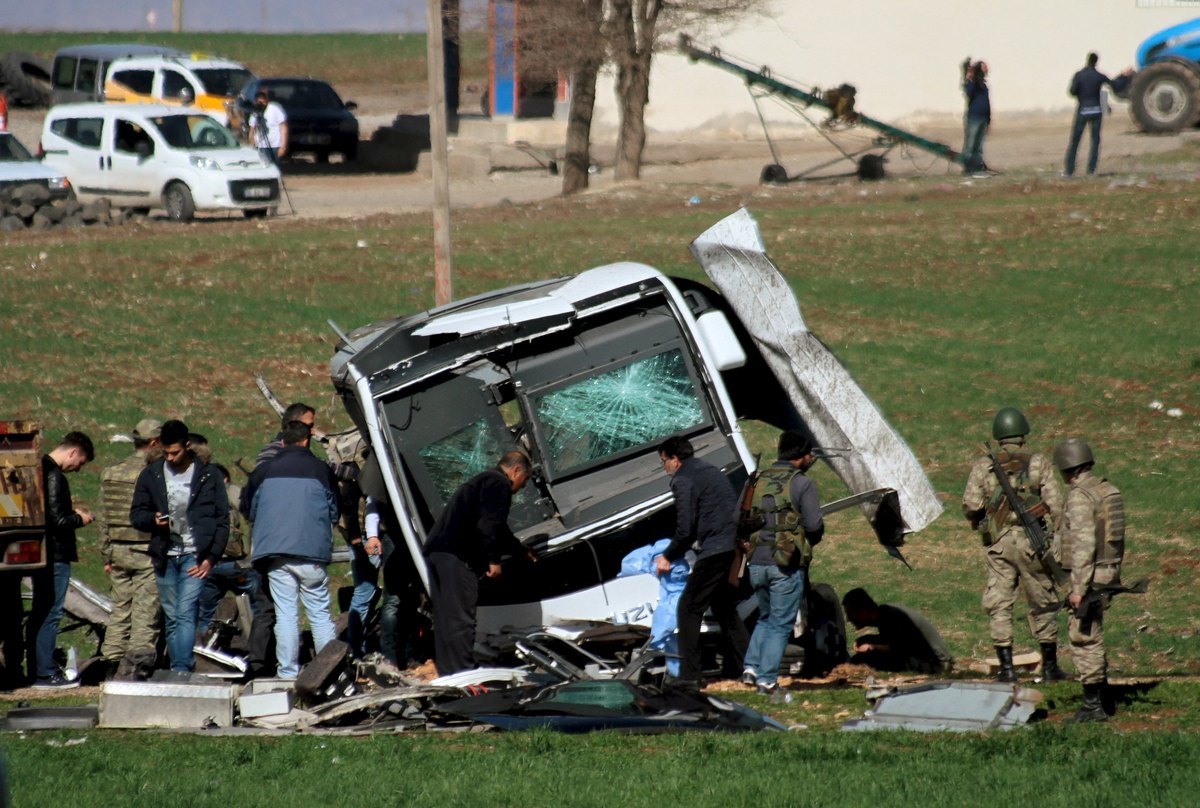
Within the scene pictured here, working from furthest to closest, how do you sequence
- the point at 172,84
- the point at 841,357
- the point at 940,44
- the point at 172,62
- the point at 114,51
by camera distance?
the point at 114,51 → the point at 172,62 → the point at 172,84 → the point at 940,44 → the point at 841,357

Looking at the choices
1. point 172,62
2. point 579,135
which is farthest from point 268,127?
point 579,135

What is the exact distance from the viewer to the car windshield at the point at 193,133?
2559 centimetres

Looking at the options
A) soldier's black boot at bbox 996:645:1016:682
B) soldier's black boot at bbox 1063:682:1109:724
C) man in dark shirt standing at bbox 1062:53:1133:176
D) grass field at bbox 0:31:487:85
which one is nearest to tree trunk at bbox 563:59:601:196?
man in dark shirt standing at bbox 1062:53:1133:176

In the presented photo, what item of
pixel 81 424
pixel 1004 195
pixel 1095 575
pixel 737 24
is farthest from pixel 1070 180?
pixel 1095 575

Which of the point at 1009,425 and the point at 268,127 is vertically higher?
the point at 268,127

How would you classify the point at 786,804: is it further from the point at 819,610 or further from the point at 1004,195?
the point at 1004,195

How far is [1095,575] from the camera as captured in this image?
8.06 metres

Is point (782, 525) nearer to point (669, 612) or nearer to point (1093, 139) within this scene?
point (669, 612)

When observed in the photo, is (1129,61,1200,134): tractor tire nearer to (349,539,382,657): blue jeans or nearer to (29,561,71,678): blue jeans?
(349,539,382,657): blue jeans

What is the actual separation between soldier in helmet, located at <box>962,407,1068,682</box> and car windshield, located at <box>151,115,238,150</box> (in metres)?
18.7

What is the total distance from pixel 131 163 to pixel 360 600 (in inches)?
674

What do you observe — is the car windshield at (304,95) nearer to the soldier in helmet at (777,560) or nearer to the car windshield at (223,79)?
the car windshield at (223,79)

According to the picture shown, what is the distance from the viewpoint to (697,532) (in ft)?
29.5

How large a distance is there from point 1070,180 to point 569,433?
641 inches
